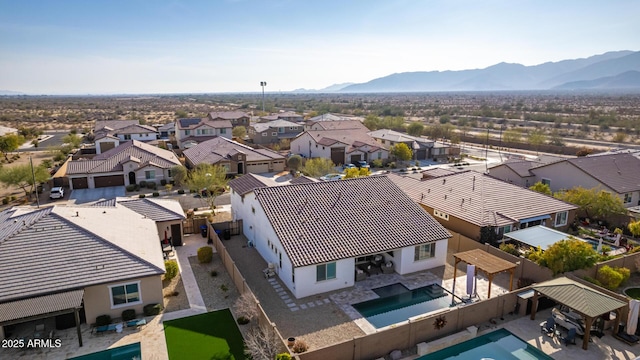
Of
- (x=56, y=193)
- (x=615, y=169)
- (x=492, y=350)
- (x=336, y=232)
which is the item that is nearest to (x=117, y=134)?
(x=56, y=193)

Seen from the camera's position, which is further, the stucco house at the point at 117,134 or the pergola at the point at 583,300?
the stucco house at the point at 117,134

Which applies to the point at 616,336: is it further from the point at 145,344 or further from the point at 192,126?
the point at 192,126

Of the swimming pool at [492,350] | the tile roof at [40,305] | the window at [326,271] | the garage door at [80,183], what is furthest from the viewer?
the garage door at [80,183]

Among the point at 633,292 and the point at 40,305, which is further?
the point at 633,292

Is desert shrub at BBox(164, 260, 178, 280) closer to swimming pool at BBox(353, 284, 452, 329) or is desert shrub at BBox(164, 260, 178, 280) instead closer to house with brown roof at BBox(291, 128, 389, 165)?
swimming pool at BBox(353, 284, 452, 329)

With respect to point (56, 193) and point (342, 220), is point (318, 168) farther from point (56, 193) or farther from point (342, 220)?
point (56, 193)

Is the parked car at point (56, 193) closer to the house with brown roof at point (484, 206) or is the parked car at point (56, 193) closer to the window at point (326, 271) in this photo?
the window at point (326, 271)

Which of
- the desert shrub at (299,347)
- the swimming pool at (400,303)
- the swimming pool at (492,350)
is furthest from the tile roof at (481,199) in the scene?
the desert shrub at (299,347)
